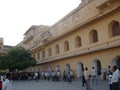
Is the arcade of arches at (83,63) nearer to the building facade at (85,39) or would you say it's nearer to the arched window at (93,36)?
the building facade at (85,39)

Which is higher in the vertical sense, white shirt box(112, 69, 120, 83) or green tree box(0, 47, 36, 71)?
green tree box(0, 47, 36, 71)

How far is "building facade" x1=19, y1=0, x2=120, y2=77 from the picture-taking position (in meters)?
22.6

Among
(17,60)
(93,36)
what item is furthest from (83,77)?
(17,60)

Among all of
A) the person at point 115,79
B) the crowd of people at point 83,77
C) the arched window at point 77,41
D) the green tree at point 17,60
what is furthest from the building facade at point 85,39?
the person at point 115,79

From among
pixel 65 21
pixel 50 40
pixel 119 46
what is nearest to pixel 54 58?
pixel 50 40

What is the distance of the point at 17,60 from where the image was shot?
125ft

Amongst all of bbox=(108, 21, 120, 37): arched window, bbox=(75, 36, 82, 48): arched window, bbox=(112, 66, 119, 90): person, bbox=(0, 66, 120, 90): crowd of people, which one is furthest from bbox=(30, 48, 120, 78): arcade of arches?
bbox=(112, 66, 119, 90): person

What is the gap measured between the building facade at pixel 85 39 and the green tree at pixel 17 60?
276 centimetres

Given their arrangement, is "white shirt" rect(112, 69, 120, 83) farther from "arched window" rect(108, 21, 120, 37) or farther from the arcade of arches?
"arched window" rect(108, 21, 120, 37)

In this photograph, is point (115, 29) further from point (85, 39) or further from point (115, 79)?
point (115, 79)

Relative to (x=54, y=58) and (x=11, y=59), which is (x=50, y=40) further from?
(x=11, y=59)

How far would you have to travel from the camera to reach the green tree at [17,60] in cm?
3766

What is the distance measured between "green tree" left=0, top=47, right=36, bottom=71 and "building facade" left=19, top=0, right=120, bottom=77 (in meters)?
2.76

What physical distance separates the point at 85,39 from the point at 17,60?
1514cm
